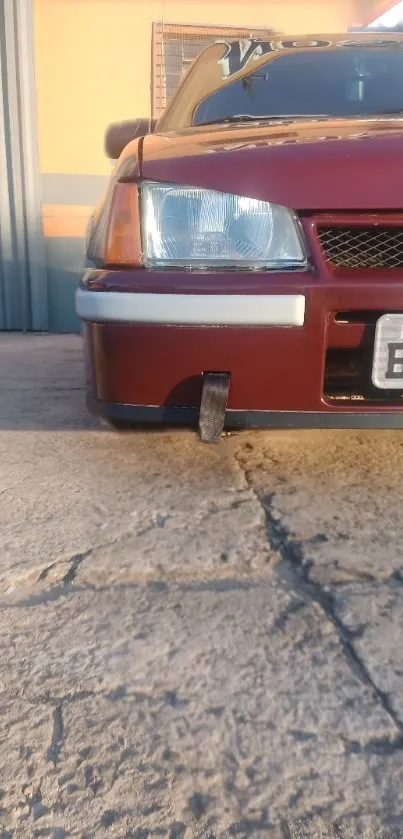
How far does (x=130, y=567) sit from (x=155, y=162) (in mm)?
908

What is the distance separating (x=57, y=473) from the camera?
1875mm

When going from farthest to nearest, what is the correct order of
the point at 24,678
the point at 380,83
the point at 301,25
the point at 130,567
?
the point at 301,25 → the point at 380,83 → the point at 130,567 → the point at 24,678

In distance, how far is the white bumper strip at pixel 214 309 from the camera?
141cm

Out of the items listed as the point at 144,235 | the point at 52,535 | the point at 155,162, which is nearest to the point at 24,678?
the point at 52,535

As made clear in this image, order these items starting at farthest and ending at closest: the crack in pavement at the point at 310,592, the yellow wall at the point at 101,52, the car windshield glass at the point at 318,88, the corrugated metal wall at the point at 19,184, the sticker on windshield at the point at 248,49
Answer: the yellow wall at the point at 101,52 < the corrugated metal wall at the point at 19,184 < the sticker on windshield at the point at 248,49 < the car windshield glass at the point at 318,88 < the crack in pavement at the point at 310,592

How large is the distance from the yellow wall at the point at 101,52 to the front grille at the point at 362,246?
13.2 feet

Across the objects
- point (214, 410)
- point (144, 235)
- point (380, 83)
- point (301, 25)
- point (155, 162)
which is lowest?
point (214, 410)

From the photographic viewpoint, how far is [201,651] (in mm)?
1059

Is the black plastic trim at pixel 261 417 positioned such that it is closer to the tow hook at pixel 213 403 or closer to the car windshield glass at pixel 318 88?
the tow hook at pixel 213 403

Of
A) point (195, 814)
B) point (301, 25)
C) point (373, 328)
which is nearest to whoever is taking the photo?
point (195, 814)

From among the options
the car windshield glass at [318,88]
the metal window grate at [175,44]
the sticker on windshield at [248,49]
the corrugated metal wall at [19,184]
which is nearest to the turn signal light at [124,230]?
the car windshield glass at [318,88]

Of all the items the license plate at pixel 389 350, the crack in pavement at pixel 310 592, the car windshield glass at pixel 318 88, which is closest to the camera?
the crack in pavement at pixel 310 592

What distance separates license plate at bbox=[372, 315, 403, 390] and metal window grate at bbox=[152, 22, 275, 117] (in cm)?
410

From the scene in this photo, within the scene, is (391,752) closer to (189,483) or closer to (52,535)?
(52,535)
